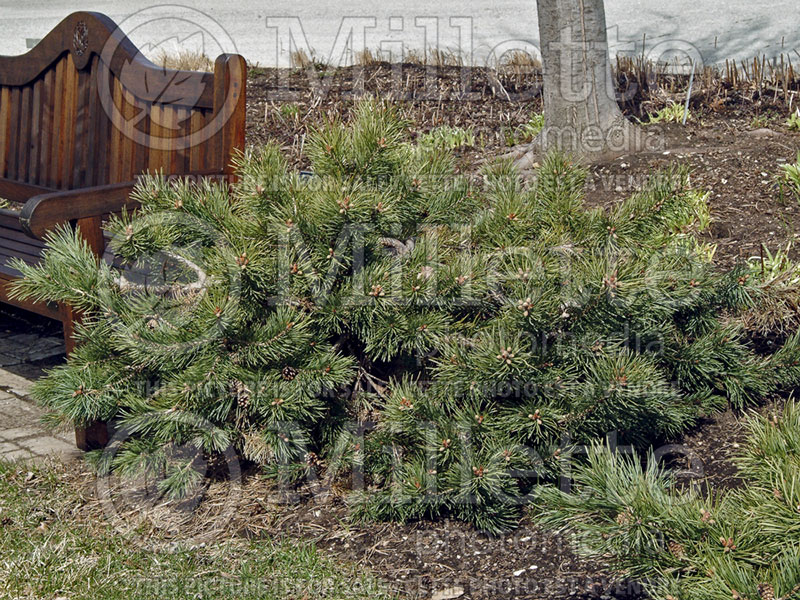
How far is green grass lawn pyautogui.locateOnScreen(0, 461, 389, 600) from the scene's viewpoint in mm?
2689

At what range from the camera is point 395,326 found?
2.90 metres

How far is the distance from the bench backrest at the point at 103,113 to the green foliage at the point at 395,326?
790 mm

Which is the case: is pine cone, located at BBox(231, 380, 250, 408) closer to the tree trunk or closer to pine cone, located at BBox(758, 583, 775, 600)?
pine cone, located at BBox(758, 583, 775, 600)

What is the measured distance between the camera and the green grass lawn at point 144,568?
2.69 meters

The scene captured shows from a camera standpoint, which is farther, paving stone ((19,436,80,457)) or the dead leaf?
paving stone ((19,436,80,457))

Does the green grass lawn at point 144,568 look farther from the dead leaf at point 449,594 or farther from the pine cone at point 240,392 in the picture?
the pine cone at point 240,392

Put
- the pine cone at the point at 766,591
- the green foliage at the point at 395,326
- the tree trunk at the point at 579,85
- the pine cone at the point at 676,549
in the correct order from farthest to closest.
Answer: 1. the tree trunk at the point at 579,85
2. the green foliage at the point at 395,326
3. the pine cone at the point at 676,549
4. the pine cone at the point at 766,591

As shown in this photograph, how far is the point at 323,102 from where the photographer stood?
759 centimetres

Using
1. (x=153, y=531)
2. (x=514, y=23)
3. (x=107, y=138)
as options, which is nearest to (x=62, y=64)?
(x=107, y=138)

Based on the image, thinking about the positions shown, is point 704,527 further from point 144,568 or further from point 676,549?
point 144,568

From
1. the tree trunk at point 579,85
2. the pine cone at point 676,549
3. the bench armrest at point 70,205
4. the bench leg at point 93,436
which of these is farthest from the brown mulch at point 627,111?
the pine cone at point 676,549

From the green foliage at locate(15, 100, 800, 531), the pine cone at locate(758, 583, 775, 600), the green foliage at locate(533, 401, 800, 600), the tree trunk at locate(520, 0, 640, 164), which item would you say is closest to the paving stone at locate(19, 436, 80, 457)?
the green foliage at locate(15, 100, 800, 531)

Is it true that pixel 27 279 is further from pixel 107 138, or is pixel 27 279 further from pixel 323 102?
pixel 323 102

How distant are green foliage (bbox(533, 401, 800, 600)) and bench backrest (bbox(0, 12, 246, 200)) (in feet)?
7.39
